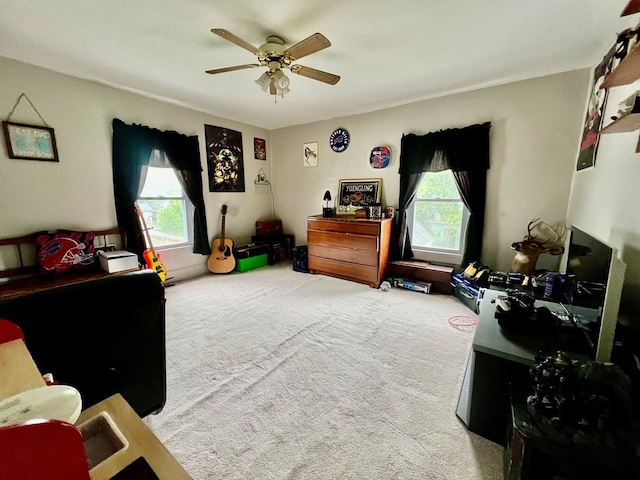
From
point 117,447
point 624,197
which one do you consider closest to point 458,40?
point 624,197

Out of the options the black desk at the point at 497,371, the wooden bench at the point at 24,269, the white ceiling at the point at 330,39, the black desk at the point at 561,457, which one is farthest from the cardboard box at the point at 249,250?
the black desk at the point at 561,457

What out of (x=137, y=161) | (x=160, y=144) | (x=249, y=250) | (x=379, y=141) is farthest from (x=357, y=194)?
(x=137, y=161)

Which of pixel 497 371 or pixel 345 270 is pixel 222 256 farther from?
pixel 497 371

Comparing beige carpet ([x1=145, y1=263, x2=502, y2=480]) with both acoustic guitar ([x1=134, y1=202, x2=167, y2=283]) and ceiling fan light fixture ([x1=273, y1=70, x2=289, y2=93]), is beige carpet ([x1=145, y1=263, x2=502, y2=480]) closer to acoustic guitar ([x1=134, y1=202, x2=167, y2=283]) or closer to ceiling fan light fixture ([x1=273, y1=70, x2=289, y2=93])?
acoustic guitar ([x1=134, y1=202, x2=167, y2=283])

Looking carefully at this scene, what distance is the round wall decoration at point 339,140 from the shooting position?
12.9 ft

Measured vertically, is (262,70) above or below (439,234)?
above

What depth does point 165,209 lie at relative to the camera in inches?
139

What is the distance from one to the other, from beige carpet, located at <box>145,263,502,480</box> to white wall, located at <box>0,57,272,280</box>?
1.41 meters

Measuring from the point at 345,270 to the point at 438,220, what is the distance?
1.37m

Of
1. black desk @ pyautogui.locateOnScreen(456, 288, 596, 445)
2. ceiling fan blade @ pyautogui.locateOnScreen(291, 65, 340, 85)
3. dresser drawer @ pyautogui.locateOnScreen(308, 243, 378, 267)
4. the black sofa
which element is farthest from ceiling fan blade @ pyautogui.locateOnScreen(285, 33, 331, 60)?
dresser drawer @ pyautogui.locateOnScreen(308, 243, 378, 267)

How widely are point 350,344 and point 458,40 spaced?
2.49 meters

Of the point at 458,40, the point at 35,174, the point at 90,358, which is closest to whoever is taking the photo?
the point at 90,358

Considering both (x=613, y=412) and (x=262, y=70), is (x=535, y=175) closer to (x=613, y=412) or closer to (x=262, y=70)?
(x=613, y=412)

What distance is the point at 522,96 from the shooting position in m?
2.71
